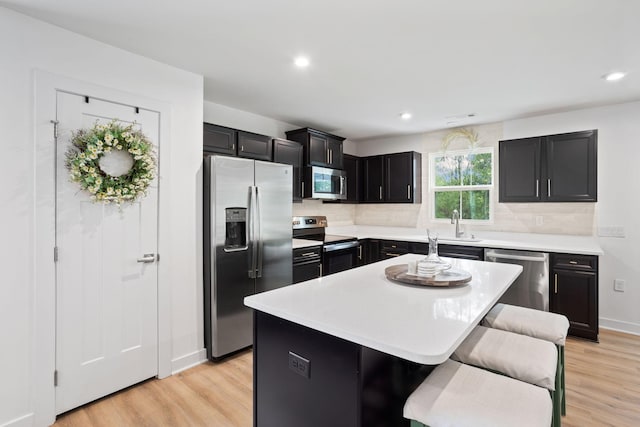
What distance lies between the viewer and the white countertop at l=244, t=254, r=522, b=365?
115cm

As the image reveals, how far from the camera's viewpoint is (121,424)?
2.08m

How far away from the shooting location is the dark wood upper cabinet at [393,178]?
496 cm

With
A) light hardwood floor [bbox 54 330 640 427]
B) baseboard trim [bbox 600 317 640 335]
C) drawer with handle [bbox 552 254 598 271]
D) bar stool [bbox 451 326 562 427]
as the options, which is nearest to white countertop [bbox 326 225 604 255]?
drawer with handle [bbox 552 254 598 271]

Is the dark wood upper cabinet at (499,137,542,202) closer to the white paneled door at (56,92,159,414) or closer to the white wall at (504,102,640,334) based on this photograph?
the white wall at (504,102,640,334)

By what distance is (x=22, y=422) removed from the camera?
1970 mm

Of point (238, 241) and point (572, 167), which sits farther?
point (572, 167)

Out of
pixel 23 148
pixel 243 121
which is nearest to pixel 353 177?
pixel 243 121

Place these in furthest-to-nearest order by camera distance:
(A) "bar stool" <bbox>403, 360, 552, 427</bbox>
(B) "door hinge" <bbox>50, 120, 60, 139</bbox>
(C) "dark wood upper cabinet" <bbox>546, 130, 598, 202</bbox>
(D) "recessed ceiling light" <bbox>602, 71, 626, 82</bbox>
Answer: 1. (C) "dark wood upper cabinet" <bbox>546, 130, 598, 202</bbox>
2. (D) "recessed ceiling light" <bbox>602, 71, 626, 82</bbox>
3. (B) "door hinge" <bbox>50, 120, 60, 139</bbox>
4. (A) "bar stool" <bbox>403, 360, 552, 427</bbox>

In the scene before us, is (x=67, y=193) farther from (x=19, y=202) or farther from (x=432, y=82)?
(x=432, y=82)

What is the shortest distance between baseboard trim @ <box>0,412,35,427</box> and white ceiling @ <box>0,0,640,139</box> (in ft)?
7.94

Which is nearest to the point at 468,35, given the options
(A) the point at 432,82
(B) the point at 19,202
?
(A) the point at 432,82

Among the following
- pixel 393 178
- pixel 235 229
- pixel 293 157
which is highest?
pixel 293 157

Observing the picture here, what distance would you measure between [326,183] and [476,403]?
144 inches

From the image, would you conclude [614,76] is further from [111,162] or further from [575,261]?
[111,162]
